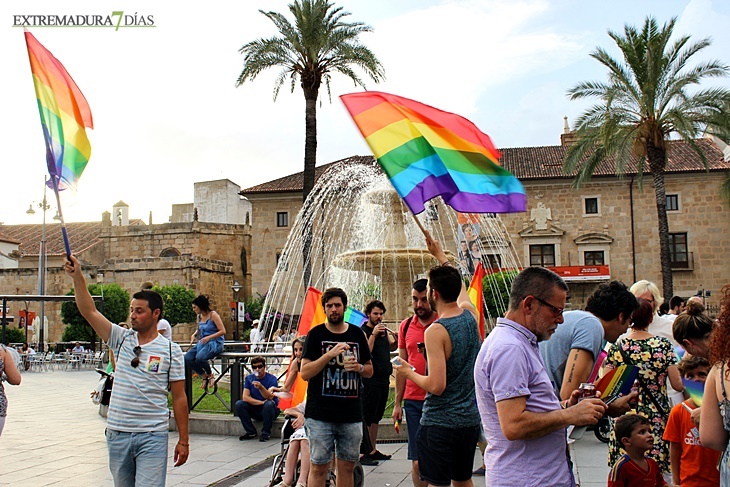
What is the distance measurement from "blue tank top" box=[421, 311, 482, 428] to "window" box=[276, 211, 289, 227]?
145 feet

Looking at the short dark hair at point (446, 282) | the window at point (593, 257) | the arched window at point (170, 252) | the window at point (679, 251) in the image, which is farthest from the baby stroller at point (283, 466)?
the arched window at point (170, 252)

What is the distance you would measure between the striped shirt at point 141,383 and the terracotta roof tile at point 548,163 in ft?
126

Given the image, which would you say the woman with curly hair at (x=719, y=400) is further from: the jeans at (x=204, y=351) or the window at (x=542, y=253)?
the window at (x=542, y=253)

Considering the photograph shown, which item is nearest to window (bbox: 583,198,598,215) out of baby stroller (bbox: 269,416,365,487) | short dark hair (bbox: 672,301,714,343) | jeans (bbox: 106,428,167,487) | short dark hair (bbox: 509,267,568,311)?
baby stroller (bbox: 269,416,365,487)

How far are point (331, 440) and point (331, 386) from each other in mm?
389

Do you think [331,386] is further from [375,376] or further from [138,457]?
[375,376]

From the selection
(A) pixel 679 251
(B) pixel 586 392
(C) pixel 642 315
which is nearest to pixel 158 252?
(A) pixel 679 251

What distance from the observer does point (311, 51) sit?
82.3 ft

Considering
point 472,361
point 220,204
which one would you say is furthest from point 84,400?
point 220,204

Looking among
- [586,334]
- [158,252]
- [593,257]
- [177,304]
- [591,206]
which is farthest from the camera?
[158,252]

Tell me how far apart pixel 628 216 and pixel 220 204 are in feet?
118

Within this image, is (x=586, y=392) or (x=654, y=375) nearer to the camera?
(x=586, y=392)

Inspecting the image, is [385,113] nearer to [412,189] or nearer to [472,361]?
[412,189]

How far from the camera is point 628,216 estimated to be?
42906 mm
